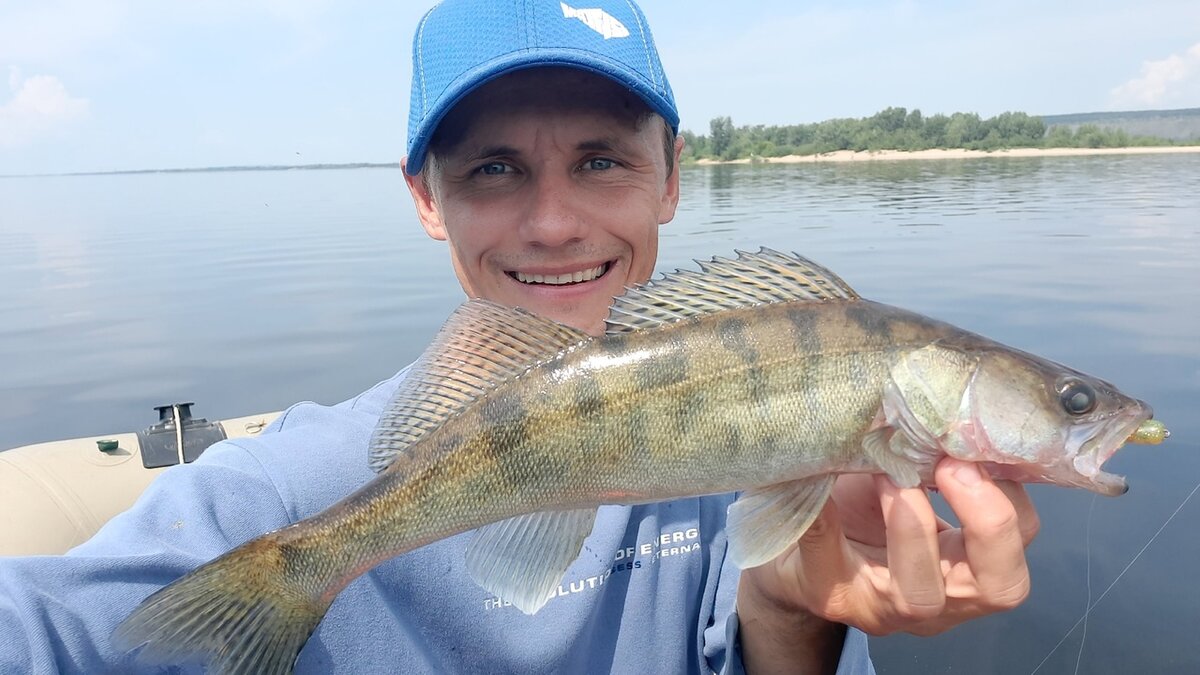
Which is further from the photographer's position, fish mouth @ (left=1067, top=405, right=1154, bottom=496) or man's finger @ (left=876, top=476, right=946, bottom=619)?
fish mouth @ (left=1067, top=405, right=1154, bottom=496)

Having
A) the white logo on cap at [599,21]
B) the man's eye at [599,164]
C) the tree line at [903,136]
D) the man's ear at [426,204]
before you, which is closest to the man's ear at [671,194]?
the man's eye at [599,164]

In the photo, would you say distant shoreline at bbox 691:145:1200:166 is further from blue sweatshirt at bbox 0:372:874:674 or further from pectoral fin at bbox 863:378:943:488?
pectoral fin at bbox 863:378:943:488

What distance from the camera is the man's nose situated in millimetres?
2682

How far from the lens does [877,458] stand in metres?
1.88

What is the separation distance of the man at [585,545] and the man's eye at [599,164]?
1 cm

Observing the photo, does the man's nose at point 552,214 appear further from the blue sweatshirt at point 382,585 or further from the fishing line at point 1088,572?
the fishing line at point 1088,572

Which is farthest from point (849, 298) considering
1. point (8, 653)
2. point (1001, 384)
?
point (8, 653)

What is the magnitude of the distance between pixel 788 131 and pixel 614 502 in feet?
392

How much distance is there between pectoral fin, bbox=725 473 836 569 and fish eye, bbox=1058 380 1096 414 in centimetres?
62

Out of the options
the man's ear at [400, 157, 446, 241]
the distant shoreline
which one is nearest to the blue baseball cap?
the man's ear at [400, 157, 446, 241]

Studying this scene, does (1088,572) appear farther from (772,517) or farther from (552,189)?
(552,189)

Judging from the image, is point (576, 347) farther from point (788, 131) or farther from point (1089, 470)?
point (788, 131)

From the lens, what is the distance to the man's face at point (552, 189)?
2.65 meters

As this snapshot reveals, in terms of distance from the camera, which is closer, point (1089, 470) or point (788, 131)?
point (1089, 470)
